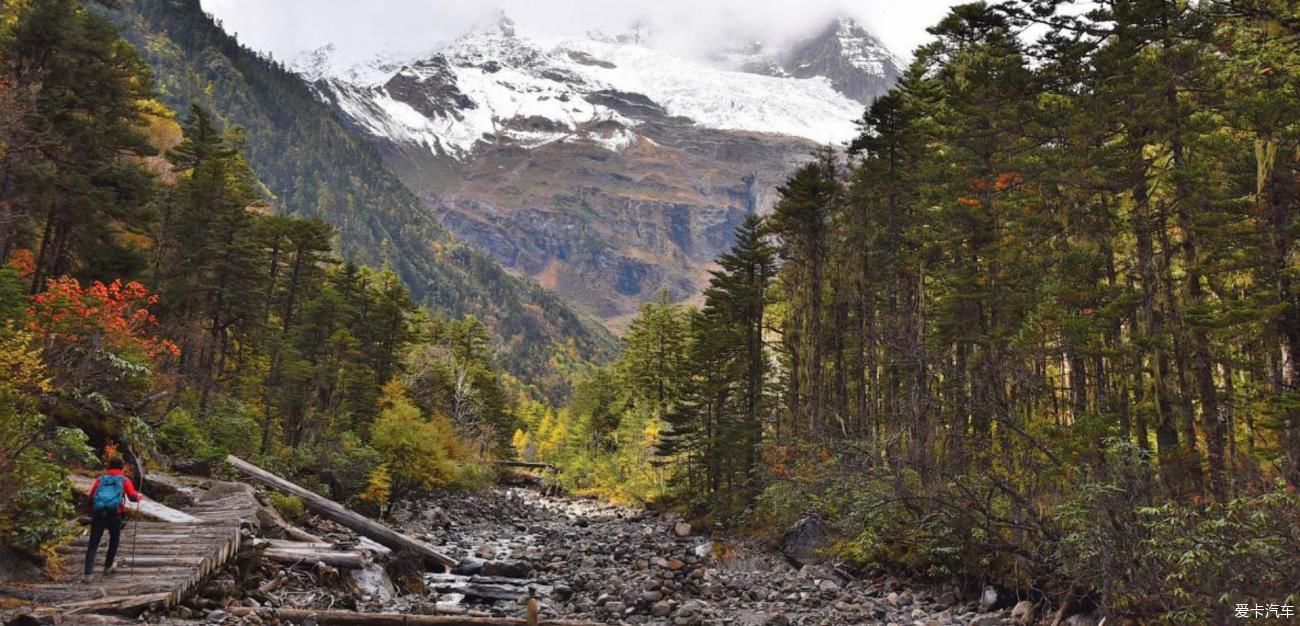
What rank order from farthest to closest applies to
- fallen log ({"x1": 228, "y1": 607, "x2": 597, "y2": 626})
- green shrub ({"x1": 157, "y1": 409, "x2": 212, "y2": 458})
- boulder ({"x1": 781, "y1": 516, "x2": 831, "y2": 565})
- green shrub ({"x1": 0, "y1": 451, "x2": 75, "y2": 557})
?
boulder ({"x1": 781, "y1": 516, "x2": 831, "y2": 565}) → green shrub ({"x1": 157, "y1": 409, "x2": 212, "y2": 458}) → fallen log ({"x1": 228, "y1": 607, "x2": 597, "y2": 626}) → green shrub ({"x1": 0, "y1": 451, "x2": 75, "y2": 557})

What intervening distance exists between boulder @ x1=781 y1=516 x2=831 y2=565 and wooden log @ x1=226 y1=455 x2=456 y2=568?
35.5 feet

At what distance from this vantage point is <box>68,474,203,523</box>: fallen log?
538 inches

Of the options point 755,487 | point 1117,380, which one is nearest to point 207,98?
point 755,487

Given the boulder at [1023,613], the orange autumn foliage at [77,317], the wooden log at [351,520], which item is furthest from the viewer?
the wooden log at [351,520]

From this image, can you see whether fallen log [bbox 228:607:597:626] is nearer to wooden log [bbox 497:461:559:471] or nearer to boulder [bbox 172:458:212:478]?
boulder [bbox 172:458:212:478]

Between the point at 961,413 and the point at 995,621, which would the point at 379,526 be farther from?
the point at 961,413

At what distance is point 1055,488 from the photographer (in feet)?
56.7

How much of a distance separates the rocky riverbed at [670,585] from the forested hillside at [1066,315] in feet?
4.68

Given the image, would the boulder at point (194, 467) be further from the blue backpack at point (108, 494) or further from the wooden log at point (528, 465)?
the wooden log at point (528, 465)

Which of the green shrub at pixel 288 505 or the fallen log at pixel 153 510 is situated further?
the green shrub at pixel 288 505

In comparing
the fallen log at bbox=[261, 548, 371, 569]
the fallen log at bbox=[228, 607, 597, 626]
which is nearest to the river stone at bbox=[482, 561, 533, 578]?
the fallen log at bbox=[261, 548, 371, 569]

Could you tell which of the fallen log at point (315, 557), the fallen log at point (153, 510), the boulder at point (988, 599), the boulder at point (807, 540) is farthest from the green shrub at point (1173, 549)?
the fallen log at point (153, 510)

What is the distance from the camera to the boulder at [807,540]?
23.1 metres

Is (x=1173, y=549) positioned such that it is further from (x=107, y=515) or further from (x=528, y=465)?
(x=528, y=465)
